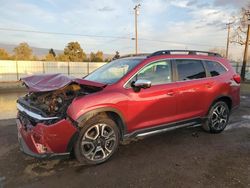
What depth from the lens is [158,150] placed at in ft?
14.6

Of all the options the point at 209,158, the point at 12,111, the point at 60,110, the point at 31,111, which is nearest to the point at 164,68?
the point at 209,158

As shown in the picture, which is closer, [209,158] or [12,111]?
[209,158]

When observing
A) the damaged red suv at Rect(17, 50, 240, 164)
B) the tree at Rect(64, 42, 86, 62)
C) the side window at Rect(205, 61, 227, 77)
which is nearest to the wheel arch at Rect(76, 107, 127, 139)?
the damaged red suv at Rect(17, 50, 240, 164)

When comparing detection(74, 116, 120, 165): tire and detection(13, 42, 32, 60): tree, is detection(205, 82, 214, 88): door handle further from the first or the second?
detection(13, 42, 32, 60): tree

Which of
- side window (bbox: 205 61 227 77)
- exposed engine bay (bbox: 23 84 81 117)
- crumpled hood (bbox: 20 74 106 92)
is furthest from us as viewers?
side window (bbox: 205 61 227 77)

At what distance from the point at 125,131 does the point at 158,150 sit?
866mm

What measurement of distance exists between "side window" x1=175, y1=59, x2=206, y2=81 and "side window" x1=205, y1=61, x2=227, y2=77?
0.24 meters

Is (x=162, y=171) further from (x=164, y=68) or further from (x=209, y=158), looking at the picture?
(x=164, y=68)

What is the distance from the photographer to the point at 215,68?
18.0ft

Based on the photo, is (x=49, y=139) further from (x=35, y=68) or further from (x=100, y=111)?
(x=35, y=68)

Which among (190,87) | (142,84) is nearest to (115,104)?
(142,84)

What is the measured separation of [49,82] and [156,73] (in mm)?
1970

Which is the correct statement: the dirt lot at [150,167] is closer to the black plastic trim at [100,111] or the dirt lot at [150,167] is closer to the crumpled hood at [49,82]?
the black plastic trim at [100,111]

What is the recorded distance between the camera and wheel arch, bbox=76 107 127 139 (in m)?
3.54
